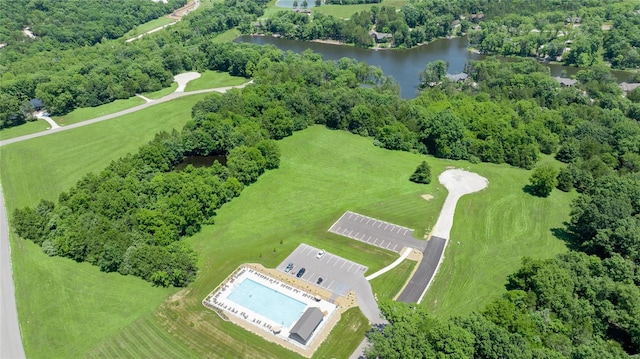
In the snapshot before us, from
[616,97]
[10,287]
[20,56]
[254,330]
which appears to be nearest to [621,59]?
[616,97]

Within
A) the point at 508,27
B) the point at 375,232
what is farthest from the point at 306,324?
the point at 508,27

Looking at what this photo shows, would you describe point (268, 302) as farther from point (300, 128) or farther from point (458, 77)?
point (458, 77)

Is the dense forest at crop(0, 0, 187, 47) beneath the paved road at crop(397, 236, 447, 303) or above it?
above

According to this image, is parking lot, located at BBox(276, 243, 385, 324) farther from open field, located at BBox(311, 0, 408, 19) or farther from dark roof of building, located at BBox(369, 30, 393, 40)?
open field, located at BBox(311, 0, 408, 19)

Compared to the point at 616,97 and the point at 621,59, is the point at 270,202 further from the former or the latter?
the point at 621,59

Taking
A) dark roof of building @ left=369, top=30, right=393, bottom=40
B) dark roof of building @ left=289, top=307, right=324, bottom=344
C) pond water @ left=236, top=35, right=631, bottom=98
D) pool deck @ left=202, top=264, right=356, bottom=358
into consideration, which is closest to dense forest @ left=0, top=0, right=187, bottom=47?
pond water @ left=236, top=35, right=631, bottom=98
